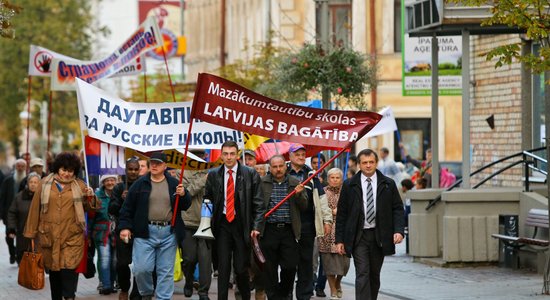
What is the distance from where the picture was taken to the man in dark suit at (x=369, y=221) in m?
14.1

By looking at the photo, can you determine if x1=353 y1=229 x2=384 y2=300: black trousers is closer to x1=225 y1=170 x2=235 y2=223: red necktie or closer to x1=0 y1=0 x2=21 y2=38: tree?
x1=225 y1=170 x2=235 y2=223: red necktie

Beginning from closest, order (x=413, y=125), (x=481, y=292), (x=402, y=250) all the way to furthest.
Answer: (x=481, y=292), (x=402, y=250), (x=413, y=125)

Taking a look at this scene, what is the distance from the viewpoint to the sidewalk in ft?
55.7

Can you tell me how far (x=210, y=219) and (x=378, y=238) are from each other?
177 cm

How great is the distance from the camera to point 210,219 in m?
14.5

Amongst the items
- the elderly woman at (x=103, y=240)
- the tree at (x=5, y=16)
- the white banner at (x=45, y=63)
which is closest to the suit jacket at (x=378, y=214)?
the tree at (x=5, y=16)

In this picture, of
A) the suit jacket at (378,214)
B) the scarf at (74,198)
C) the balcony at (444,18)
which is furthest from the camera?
the balcony at (444,18)

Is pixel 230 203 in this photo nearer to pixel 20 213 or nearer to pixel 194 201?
pixel 194 201

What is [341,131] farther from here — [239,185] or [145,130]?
[145,130]

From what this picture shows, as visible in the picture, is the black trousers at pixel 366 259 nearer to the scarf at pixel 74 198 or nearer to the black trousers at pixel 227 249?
the black trousers at pixel 227 249

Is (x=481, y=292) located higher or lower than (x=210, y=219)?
lower

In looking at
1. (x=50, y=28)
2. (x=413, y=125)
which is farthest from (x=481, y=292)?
(x=50, y=28)

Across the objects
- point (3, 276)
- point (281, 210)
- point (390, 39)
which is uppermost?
point (390, 39)

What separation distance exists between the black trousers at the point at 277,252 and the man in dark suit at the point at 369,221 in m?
0.70
